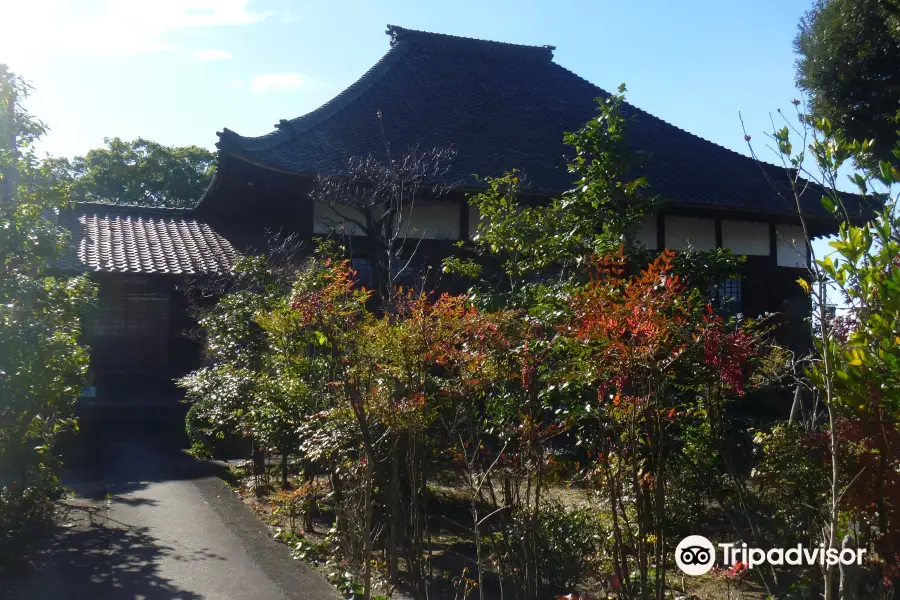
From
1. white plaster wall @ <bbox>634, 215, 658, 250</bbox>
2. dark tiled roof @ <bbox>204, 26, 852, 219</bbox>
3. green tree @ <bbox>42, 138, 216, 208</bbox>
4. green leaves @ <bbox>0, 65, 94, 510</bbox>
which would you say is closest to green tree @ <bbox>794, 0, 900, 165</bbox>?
dark tiled roof @ <bbox>204, 26, 852, 219</bbox>

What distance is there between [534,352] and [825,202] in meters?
1.69

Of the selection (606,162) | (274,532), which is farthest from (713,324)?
(274,532)

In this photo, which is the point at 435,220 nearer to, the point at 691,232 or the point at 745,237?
the point at 691,232

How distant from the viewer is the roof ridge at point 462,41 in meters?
16.7

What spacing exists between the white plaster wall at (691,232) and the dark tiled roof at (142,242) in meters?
7.16

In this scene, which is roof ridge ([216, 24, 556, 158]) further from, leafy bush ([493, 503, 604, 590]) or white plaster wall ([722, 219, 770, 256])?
leafy bush ([493, 503, 604, 590])

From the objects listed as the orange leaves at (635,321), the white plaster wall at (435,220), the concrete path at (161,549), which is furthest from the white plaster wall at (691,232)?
the orange leaves at (635,321)

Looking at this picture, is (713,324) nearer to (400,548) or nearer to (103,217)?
(400,548)

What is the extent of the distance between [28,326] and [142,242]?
10.2m

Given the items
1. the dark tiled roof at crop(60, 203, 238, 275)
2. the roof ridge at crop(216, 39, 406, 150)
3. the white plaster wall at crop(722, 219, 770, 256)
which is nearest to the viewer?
the roof ridge at crop(216, 39, 406, 150)

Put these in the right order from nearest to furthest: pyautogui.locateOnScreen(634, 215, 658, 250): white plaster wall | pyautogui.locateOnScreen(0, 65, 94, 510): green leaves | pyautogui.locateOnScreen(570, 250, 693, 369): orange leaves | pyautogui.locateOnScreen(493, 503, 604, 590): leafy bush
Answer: pyautogui.locateOnScreen(570, 250, 693, 369): orange leaves
pyautogui.locateOnScreen(493, 503, 604, 590): leafy bush
pyautogui.locateOnScreen(0, 65, 94, 510): green leaves
pyautogui.locateOnScreen(634, 215, 658, 250): white plaster wall

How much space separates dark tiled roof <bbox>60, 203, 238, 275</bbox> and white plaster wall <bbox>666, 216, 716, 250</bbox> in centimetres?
716

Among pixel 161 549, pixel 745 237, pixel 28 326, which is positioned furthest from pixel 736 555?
pixel 745 237

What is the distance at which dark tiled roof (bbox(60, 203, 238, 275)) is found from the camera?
13477mm
